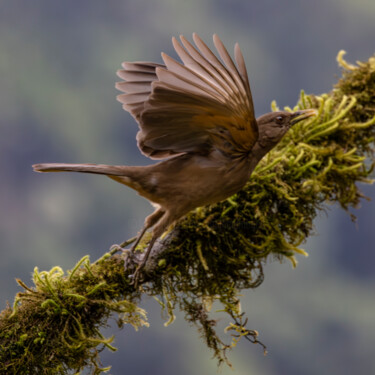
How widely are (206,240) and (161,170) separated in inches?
19.1

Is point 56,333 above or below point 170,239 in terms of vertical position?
below

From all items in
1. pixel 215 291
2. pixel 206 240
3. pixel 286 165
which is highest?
pixel 286 165

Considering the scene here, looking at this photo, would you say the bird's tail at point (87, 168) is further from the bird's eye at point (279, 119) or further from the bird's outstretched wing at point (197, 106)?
the bird's eye at point (279, 119)

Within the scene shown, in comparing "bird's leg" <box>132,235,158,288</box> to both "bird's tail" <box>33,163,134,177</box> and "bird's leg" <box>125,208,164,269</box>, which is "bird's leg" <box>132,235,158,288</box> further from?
"bird's tail" <box>33,163,134,177</box>

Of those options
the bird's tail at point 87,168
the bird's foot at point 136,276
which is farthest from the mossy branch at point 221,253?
the bird's tail at point 87,168

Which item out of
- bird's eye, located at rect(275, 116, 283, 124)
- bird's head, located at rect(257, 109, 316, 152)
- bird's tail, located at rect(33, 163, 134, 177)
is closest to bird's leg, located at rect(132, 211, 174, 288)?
bird's tail, located at rect(33, 163, 134, 177)

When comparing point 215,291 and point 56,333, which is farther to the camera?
point 215,291

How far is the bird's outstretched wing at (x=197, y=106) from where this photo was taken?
101 inches

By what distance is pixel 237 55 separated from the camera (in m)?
2.54

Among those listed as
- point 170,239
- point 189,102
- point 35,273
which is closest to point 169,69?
point 189,102

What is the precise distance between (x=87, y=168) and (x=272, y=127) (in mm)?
1043

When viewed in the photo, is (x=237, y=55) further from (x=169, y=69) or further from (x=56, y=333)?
(x=56, y=333)

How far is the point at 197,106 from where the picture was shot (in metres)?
2.70

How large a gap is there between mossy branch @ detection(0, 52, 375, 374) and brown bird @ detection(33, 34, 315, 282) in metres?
0.19
